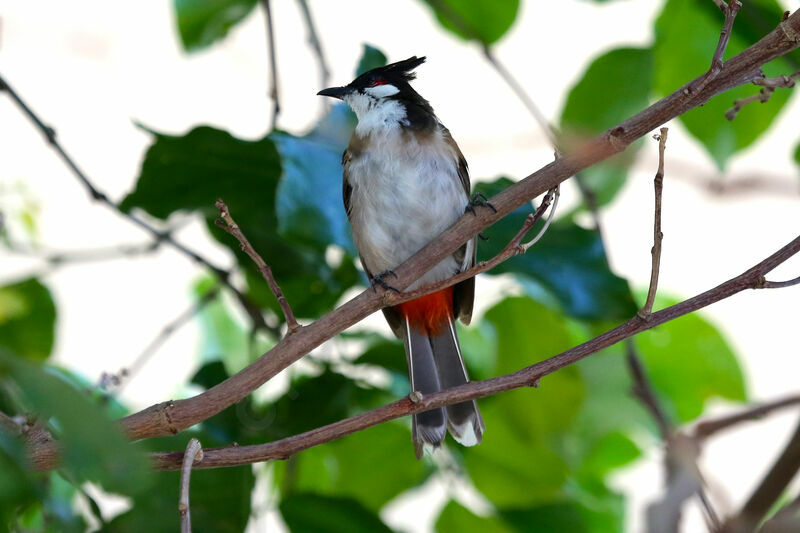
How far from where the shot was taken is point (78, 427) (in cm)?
57

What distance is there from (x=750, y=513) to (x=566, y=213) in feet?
3.08

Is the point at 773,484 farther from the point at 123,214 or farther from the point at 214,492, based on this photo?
the point at 123,214

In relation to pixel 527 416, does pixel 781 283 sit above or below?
above

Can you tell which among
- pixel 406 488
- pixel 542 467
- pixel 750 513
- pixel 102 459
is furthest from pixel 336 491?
pixel 102 459

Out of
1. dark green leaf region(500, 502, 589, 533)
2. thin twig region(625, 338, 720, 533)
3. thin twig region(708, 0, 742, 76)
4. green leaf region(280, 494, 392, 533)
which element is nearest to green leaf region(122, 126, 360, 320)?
green leaf region(280, 494, 392, 533)

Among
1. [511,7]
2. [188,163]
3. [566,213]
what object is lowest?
[566,213]

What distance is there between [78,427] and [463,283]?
145 cm

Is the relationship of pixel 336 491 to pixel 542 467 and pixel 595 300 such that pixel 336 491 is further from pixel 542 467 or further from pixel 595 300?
pixel 595 300

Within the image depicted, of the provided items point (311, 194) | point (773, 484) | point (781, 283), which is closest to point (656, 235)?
point (781, 283)

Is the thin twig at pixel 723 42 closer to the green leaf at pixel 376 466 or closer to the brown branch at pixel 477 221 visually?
the brown branch at pixel 477 221

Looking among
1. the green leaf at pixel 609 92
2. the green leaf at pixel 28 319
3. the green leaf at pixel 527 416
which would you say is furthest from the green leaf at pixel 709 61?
the green leaf at pixel 28 319

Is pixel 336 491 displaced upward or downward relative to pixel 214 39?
downward

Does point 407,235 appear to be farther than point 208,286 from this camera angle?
No

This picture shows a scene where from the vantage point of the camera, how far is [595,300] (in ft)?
5.35
